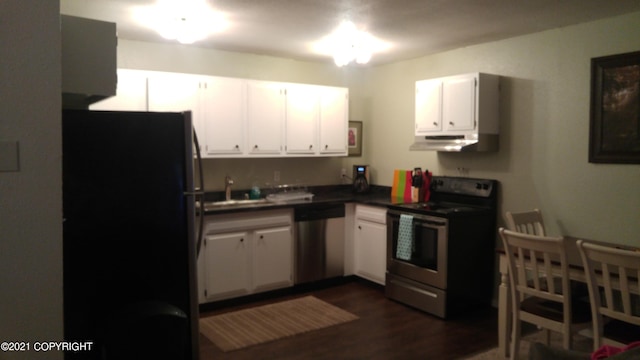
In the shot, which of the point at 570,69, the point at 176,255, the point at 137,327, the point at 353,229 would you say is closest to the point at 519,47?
the point at 570,69

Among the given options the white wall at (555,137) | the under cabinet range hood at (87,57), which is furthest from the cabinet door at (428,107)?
the under cabinet range hood at (87,57)

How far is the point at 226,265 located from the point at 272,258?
474 mm

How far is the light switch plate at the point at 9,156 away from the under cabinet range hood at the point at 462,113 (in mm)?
3319

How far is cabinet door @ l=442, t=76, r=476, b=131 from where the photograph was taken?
410 centimetres

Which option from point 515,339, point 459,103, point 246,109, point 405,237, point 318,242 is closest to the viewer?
point 515,339

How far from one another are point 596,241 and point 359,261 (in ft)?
7.34

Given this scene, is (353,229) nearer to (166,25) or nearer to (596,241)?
(596,241)

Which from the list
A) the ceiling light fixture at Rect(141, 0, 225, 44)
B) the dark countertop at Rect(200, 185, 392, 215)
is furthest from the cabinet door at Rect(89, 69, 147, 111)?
the dark countertop at Rect(200, 185, 392, 215)

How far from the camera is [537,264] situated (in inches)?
116

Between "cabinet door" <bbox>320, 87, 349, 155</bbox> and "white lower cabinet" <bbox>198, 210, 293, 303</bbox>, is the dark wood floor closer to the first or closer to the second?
"white lower cabinet" <bbox>198, 210, 293, 303</bbox>

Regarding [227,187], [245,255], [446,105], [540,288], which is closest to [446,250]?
[540,288]

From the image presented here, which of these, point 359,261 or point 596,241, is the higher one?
point 596,241

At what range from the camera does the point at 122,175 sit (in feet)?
7.50
